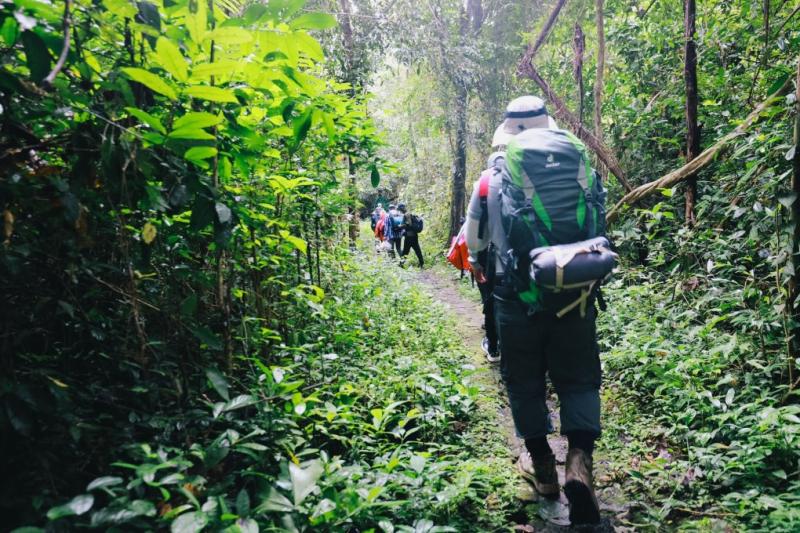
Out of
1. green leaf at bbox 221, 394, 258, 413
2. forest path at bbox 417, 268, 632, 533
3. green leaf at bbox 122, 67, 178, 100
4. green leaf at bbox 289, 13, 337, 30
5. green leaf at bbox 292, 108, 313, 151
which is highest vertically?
green leaf at bbox 289, 13, 337, 30

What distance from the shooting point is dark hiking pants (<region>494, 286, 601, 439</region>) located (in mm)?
2707

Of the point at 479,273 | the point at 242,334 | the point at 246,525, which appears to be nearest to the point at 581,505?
the point at 246,525

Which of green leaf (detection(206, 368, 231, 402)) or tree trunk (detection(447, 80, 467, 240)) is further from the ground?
tree trunk (detection(447, 80, 467, 240))

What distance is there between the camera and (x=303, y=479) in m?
2.07

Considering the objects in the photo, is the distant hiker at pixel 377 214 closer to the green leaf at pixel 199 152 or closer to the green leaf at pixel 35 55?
the green leaf at pixel 199 152

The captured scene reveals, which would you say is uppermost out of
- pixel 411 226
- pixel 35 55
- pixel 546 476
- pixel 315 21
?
pixel 315 21

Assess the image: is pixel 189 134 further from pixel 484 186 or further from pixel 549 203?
pixel 484 186

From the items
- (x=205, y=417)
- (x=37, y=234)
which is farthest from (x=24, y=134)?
(x=205, y=417)

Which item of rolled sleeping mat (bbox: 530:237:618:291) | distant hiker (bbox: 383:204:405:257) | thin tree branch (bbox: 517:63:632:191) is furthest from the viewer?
distant hiker (bbox: 383:204:405:257)

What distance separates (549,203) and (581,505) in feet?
5.25

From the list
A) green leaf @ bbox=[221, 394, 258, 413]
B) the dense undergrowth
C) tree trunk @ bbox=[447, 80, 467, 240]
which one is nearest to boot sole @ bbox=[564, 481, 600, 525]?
the dense undergrowth

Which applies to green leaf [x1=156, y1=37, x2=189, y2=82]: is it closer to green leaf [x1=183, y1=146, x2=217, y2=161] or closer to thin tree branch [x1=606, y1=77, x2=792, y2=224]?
green leaf [x1=183, y1=146, x2=217, y2=161]

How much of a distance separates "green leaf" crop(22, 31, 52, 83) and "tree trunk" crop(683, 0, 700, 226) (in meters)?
5.81

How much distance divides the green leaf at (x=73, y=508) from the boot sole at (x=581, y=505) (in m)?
2.19
